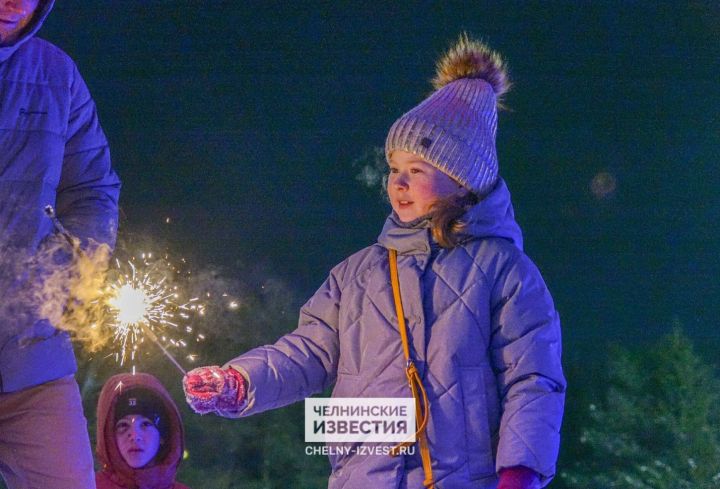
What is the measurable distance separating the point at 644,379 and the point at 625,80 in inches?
49.3

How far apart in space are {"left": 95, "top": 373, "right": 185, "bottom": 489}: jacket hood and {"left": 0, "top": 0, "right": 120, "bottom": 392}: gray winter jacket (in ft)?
3.47

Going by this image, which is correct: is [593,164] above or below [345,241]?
above

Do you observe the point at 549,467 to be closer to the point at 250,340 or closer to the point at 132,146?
the point at 250,340

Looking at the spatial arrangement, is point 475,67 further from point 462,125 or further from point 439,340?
point 439,340

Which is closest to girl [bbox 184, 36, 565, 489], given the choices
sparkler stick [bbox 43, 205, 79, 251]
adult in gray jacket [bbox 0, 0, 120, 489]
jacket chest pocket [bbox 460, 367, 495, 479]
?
jacket chest pocket [bbox 460, 367, 495, 479]

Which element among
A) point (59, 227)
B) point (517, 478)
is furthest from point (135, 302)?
point (517, 478)

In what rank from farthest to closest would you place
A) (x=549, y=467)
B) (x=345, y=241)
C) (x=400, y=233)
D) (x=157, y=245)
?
1. (x=345, y=241)
2. (x=157, y=245)
3. (x=400, y=233)
4. (x=549, y=467)

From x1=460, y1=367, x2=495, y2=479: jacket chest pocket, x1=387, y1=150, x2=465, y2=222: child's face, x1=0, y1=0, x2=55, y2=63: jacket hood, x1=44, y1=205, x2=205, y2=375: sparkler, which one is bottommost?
x1=460, y1=367, x2=495, y2=479: jacket chest pocket

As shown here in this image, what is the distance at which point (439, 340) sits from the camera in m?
2.24

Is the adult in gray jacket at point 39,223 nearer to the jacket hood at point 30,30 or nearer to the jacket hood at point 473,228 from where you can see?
the jacket hood at point 30,30

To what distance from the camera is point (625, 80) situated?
404 cm

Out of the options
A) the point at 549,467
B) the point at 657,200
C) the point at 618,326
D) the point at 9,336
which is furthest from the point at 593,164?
the point at 9,336

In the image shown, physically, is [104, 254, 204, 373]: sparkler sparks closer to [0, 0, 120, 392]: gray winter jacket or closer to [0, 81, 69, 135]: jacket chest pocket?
[0, 0, 120, 392]: gray winter jacket

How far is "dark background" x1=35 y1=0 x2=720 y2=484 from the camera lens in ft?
12.1
